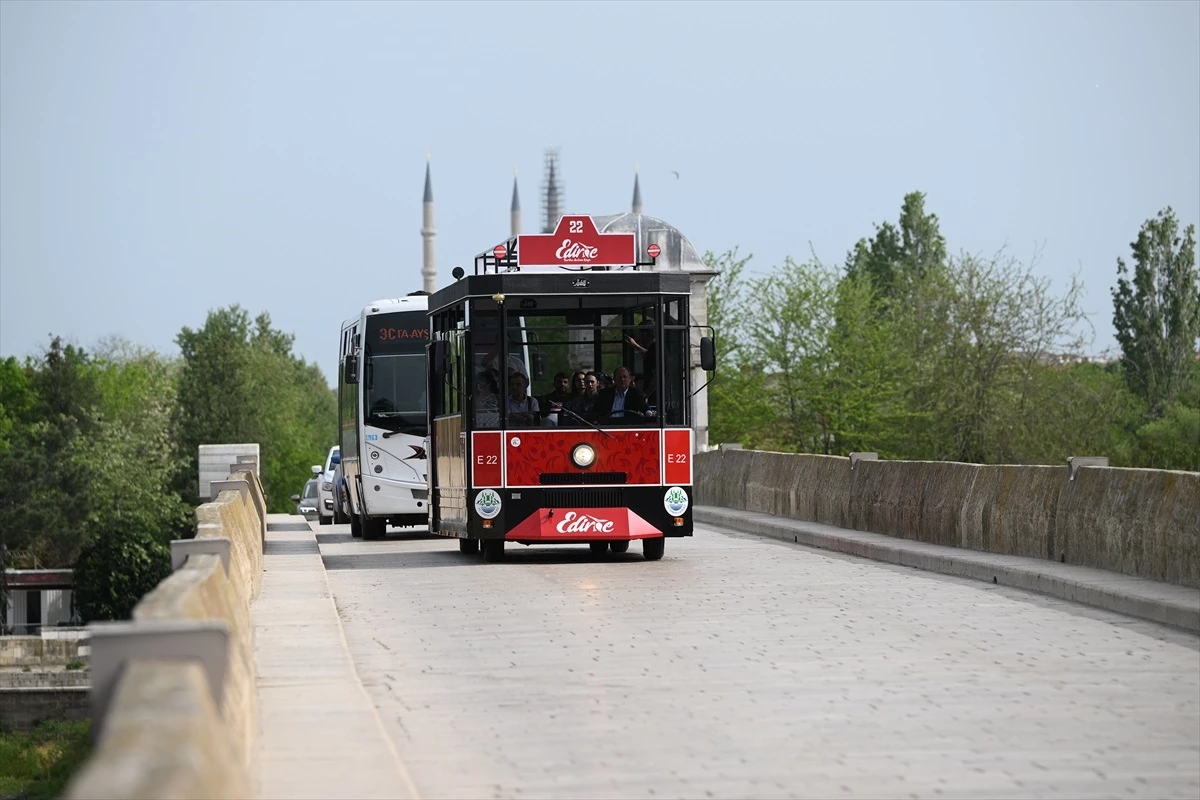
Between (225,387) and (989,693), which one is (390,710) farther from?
(225,387)

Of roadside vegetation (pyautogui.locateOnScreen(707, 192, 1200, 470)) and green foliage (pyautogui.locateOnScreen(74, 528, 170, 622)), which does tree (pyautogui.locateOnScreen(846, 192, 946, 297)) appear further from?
green foliage (pyautogui.locateOnScreen(74, 528, 170, 622))


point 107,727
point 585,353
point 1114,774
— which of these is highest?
point 585,353

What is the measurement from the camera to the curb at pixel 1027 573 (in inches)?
575

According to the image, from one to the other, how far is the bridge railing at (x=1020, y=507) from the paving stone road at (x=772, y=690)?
107cm

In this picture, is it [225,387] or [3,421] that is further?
[225,387]

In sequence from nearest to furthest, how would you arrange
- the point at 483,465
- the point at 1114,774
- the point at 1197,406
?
the point at 1114,774
the point at 483,465
the point at 1197,406

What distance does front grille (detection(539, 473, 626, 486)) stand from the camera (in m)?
21.1

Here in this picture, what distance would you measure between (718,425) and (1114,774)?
6809cm

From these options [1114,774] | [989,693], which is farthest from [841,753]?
[989,693]

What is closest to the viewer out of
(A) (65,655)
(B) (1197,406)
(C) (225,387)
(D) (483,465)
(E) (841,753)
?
(E) (841,753)

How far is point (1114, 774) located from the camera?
27.1 ft

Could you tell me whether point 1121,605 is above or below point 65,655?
above

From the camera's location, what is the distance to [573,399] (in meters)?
21.4

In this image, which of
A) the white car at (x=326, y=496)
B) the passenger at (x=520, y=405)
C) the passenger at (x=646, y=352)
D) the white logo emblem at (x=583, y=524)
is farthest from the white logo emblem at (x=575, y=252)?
the white car at (x=326, y=496)
